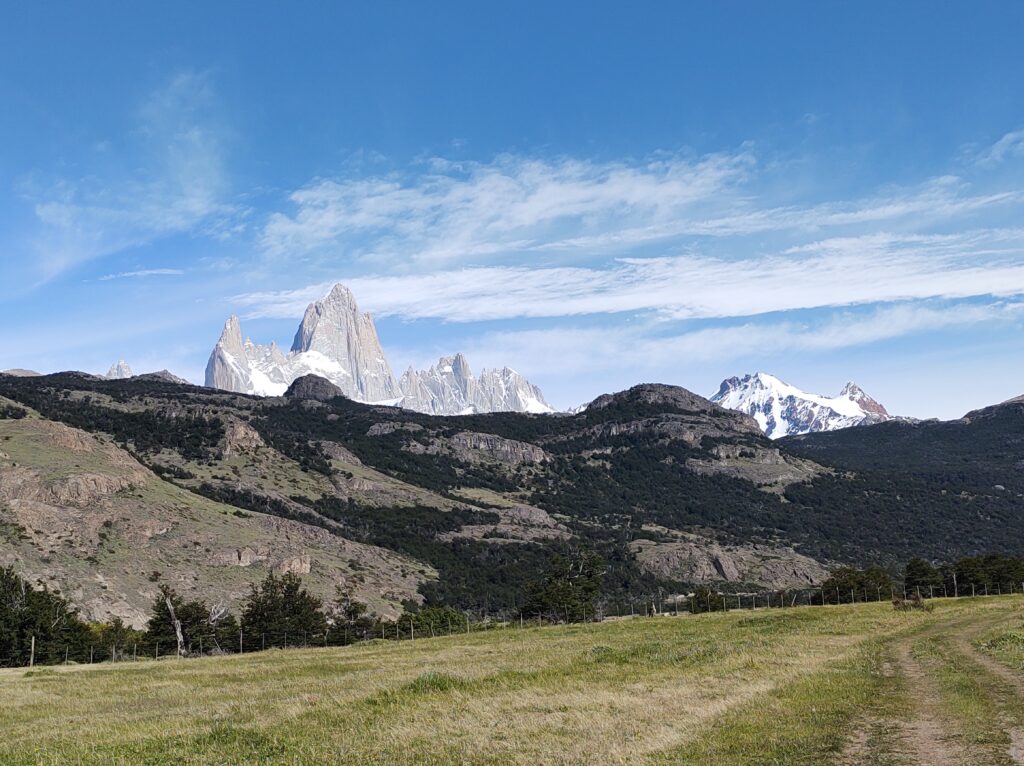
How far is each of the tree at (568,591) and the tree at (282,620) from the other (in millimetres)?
34014

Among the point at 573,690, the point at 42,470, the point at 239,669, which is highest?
the point at 42,470

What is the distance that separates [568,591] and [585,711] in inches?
4118

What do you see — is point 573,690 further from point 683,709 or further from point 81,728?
point 81,728

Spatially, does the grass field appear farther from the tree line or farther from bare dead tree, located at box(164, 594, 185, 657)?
the tree line

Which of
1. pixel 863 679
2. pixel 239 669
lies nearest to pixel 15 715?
pixel 239 669

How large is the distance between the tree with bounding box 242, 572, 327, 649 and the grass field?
6160 centimetres

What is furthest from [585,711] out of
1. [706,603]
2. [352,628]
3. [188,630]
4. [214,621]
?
[706,603]

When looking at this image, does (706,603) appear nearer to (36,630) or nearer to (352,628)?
(352,628)

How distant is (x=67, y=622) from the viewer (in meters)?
92.0

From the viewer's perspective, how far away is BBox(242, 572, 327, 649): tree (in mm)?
101438

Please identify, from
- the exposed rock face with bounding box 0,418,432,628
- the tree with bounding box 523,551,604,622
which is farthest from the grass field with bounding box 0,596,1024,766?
the exposed rock face with bounding box 0,418,432,628

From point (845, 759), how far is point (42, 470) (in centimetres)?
19448

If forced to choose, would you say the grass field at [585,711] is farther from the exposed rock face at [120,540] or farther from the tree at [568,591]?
the exposed rock face at [120,540]

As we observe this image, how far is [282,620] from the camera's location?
10350 centimetres
